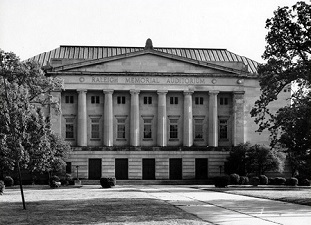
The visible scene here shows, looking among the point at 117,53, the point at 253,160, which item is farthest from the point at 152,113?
the point at 253,160

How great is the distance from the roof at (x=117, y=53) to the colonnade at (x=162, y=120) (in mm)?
7298

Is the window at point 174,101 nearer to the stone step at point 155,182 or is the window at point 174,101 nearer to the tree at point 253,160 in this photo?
the tree at point 253,160

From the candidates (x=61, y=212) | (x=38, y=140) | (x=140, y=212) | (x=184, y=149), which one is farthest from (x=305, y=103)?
(x=184, y=149)

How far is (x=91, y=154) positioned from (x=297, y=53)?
48661 millimetres

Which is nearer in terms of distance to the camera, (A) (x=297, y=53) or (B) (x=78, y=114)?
(A) (x=297, y=53)

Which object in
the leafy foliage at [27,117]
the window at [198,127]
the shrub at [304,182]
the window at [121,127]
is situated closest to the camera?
the leafy foliage at [27,117]

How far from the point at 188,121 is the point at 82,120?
1419cm

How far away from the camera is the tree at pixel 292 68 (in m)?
33.1

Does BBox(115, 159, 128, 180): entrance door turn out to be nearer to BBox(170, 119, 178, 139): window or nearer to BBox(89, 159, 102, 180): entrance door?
BBox(89, 159, 102, 180): entrance door

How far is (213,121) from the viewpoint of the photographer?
82.4 metres

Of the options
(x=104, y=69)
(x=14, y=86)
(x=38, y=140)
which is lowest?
(x=38, y=140)

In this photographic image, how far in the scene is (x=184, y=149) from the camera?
266ft

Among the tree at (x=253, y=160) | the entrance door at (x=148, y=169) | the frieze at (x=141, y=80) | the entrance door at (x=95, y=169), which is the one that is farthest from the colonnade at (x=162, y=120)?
the tree at (x=253, y=160)

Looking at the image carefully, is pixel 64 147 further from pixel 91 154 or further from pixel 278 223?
pixel 278 223
